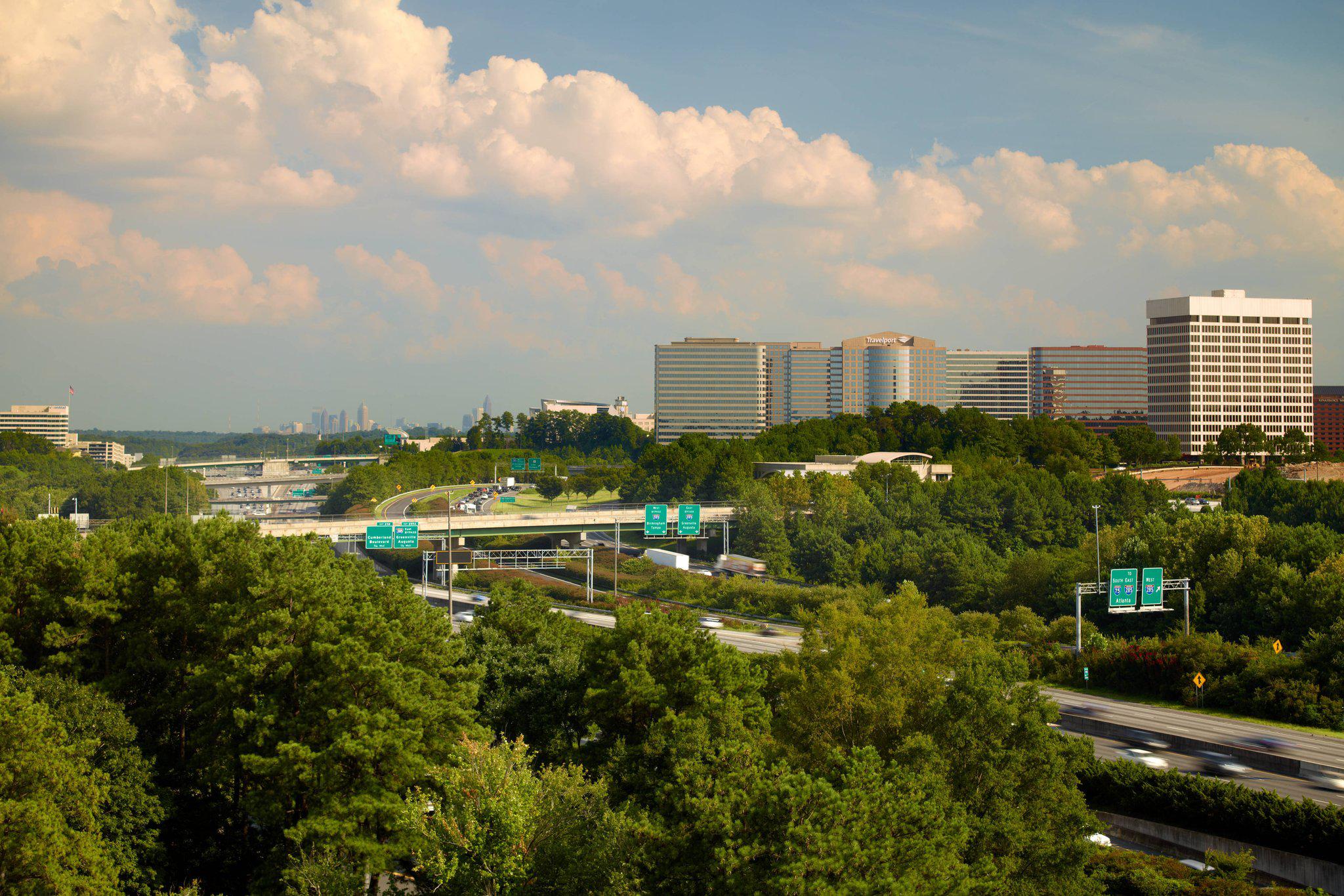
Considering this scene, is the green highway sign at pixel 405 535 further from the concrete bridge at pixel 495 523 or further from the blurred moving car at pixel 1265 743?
the blurred moving car at pixel 1265 743

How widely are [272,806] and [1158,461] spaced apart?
123m

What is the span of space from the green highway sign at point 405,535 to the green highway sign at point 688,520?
16834mm

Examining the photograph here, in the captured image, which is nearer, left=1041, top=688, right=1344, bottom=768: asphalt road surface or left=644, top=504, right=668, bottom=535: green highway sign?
left=1041, top=688, right=1344, bottom=768: asphalt road surface

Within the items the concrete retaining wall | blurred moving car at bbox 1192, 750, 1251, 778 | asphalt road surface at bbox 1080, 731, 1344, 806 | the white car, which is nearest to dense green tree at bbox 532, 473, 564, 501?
asphalt road surface at bbox 1080, 731, 1344, 806

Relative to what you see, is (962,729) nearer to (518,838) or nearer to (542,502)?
(518,838)

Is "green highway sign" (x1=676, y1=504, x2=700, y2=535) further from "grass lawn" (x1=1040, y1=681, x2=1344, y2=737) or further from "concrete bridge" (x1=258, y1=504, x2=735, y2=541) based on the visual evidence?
"grass lawn" (x1=1040, y1=681, x2=1344, y2=737)

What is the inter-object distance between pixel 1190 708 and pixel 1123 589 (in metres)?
7.57

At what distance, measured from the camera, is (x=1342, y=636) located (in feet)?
130

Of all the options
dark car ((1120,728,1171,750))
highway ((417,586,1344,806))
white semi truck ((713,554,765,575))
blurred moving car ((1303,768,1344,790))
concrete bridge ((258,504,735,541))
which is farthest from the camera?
white semi truck ((713,554,765,575))

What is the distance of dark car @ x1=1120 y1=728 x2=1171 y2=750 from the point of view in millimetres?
35406

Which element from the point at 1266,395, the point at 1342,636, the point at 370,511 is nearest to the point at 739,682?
the point at 1342,636

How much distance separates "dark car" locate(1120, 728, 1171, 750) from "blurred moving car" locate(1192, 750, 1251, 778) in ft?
3.64

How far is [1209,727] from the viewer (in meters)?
37.7

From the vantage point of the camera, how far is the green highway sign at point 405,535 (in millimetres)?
61719
